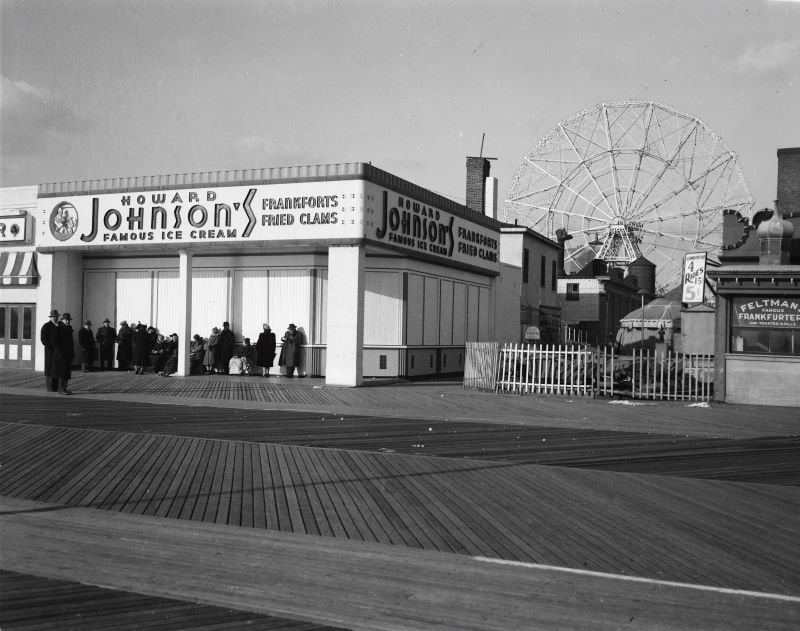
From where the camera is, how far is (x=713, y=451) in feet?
42.2

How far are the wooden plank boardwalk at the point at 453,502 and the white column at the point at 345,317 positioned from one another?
11274mm

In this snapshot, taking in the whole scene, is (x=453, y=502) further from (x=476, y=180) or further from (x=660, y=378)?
(x=476, y=180)

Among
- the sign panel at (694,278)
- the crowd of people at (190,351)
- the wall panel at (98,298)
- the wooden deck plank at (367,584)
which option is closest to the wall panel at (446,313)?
the crowd of people at (190,351)

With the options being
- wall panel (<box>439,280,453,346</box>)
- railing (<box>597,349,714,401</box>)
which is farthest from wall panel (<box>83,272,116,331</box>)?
railing (<box>597,349,714,401</box>)

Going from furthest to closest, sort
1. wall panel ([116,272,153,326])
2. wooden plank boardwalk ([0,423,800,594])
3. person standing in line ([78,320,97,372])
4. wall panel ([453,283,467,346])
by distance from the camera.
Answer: wall panel ([453,283,467,346]) < wall panel ([116,272,153,326]) < person standing in line ([78,320,97,372]) < wooden plank boardwalk ([0,423,800,594])

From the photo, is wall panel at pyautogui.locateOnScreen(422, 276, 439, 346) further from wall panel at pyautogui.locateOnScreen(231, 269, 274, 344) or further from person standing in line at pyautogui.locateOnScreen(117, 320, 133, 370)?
person standing in line at pyautogui.locateOnScreen(117, 320, 133, 370)

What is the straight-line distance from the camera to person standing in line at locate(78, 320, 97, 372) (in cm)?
2583

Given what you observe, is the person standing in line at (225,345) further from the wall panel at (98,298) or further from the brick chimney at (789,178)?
the brick chimney at (789,178)

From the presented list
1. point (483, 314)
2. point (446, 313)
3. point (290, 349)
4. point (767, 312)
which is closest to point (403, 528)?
point (767, 312)

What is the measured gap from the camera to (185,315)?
86.2ft

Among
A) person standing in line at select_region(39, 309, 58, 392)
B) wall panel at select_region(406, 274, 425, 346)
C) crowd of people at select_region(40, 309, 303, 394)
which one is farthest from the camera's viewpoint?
wall panel at select_region(406, 274, 425, 346)

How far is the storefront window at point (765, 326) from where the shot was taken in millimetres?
19969

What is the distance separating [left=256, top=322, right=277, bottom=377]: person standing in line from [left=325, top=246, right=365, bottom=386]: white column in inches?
125

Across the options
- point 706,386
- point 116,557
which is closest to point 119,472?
point 116,557
